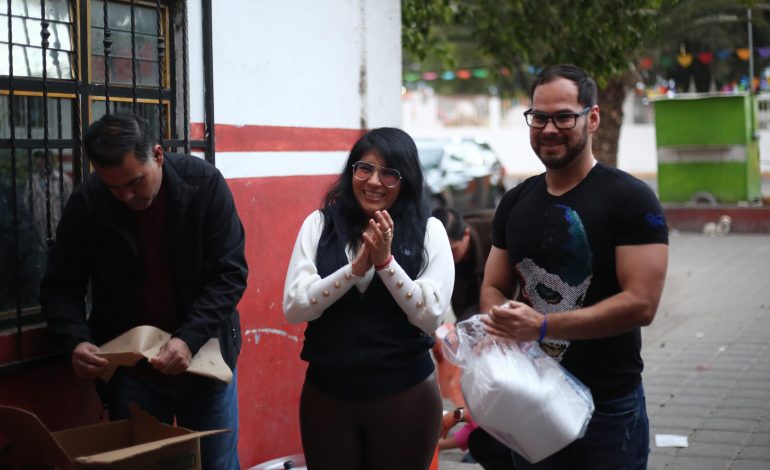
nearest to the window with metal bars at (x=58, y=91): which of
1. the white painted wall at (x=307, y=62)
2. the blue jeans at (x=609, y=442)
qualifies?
the white painted wall at (x=307, y=62)

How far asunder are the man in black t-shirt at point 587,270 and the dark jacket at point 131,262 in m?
1.06

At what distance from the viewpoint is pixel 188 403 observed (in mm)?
3820

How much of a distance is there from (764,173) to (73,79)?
28000 mm

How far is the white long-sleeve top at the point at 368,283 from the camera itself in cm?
347

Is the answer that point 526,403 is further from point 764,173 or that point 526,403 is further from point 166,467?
point 764,173

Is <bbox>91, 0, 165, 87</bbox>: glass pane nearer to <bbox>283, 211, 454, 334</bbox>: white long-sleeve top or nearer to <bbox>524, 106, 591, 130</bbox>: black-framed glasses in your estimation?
<bbox>283, 211, 454, 334</bbox>: white long-sleeve top

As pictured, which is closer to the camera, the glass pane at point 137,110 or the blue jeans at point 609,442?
the blue jeans at point 609,442

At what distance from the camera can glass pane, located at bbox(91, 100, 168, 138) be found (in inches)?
170

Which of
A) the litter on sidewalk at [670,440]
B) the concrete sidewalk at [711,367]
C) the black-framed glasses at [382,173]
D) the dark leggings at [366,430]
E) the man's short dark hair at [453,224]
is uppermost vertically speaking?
the black-framed glasses at [382,173]

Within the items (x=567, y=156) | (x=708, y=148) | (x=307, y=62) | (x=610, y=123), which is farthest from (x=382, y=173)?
(x=708, y=148)

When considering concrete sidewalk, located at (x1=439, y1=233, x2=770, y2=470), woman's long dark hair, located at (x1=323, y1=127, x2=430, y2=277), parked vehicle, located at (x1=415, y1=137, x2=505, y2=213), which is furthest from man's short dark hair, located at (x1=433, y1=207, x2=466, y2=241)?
parked vehicle, located at (x1=415, y1=137, x2=505, y2=213)

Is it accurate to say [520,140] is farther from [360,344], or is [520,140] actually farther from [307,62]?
[360,344]

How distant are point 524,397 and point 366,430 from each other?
76 centimetres

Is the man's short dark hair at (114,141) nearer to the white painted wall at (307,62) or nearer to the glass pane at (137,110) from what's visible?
the glass pane at (137,110)
